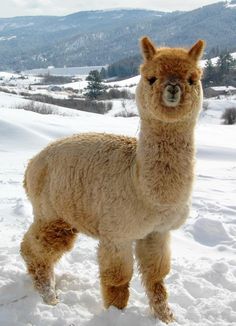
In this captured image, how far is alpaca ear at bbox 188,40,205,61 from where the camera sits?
361 centimetres

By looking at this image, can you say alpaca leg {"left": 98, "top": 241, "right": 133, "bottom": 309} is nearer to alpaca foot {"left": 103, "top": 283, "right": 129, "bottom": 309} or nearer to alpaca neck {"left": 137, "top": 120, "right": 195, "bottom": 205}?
alpaca foot {"left": 103, "top": 283, "right": 129, "bottom": 309}

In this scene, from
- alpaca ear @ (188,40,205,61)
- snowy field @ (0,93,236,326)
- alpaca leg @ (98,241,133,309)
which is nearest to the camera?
alpaca ear @ (188,40,205,61)

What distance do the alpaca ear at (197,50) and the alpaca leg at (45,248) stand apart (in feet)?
6.12

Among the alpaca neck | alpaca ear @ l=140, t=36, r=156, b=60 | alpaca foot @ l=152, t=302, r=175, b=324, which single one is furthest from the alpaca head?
alpaca foot @ l=152, t=302, r=175, b=324

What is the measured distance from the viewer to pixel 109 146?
13.7ft

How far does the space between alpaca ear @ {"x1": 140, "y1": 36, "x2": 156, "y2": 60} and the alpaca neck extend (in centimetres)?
48

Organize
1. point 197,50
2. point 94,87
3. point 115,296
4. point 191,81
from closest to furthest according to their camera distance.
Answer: point 191,81 < point 197,50 < point 115,296 < point 94,87

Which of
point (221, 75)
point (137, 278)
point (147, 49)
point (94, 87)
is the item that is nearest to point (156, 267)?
point (137, 278)

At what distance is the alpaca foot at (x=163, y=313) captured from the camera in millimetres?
4102

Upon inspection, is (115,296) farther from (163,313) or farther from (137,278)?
(137,278)

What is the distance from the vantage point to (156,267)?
13.5ft

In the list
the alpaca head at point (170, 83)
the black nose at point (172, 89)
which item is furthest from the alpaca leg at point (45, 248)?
the black nose at point (172, 89)

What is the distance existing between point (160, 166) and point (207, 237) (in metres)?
2.83

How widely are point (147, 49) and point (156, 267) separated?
5.79 ft
